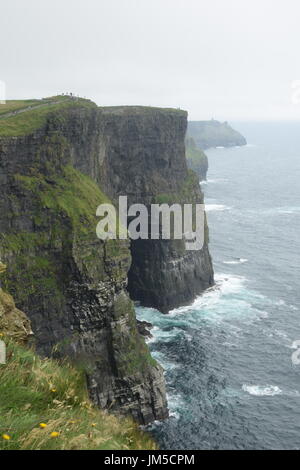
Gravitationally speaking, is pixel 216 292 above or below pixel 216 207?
below

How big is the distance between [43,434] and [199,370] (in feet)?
225

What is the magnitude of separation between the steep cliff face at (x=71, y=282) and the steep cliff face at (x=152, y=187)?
29572 millimetres

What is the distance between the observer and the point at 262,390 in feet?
229

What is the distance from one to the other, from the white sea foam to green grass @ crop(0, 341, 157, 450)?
191 feet

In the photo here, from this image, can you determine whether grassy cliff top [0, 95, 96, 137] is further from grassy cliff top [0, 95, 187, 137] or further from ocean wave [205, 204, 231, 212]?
ocean wave [205, 204, 231, 212]

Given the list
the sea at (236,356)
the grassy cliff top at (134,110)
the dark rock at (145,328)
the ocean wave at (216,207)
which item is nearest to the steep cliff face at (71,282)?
the sea at (236,356)

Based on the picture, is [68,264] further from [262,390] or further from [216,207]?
[216,207]

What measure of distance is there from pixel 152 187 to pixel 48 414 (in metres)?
92.9

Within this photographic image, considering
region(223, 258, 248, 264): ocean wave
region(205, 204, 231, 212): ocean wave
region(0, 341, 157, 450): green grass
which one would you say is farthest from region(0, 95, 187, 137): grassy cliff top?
region(205, 204, 231, 212): ocean wave

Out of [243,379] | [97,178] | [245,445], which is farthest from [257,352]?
[97,178]

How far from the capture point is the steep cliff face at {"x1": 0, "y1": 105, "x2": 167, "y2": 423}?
60.9 metres

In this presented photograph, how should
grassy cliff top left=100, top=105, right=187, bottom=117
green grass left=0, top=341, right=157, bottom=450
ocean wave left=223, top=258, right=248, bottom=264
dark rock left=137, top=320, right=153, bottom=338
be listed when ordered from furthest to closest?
ocean wave left=223, top=258, right=248, bottom=264 → grassy cliff top left=100, top=105, right=187, bottom=117 → dark rock left=137, top=320, right=153, bottom=338 → green grass left=0, top=341, right=157, bottom=450

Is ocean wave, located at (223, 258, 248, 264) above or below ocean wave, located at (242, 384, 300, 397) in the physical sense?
above

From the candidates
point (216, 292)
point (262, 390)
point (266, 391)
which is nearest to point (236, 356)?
point (262, 390)
